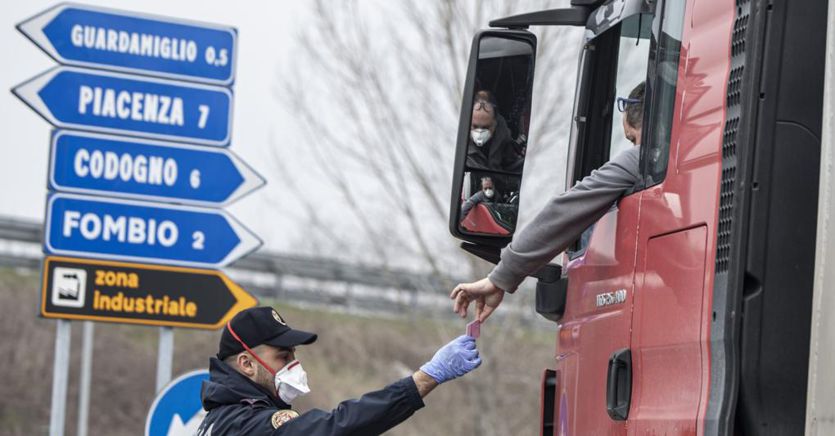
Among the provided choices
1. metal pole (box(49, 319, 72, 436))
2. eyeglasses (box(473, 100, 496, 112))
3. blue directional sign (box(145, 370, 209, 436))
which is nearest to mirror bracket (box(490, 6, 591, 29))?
eyeglasses (box(473, 100, 496, 112))

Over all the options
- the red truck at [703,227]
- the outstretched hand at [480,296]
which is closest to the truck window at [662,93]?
the red truck at [703,227]

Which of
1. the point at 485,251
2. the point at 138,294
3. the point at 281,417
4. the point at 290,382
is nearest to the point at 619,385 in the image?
the point at 485,251

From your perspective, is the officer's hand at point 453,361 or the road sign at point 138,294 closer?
the officer's hand at point 453,361

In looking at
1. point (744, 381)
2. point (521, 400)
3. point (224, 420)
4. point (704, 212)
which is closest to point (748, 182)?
point (704, 212)

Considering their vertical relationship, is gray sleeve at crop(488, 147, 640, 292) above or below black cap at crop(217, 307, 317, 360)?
above

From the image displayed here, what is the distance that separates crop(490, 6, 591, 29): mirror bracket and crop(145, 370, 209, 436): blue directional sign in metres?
3.29

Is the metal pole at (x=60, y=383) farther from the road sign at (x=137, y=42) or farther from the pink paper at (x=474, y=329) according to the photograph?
the pink paper at (x=474, y=329)

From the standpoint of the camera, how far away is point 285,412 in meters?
4.25

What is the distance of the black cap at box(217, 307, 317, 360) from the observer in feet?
14.6

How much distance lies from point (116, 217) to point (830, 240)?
5481 millimetres

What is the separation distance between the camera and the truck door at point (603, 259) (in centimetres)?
383

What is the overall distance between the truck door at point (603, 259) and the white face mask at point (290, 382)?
2.76 ft

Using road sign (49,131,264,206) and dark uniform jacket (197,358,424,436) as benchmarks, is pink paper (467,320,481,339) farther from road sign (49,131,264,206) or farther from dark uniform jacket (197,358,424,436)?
road sign (49,131,264,206)

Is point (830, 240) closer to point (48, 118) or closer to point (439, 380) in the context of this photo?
point (439, 380)
